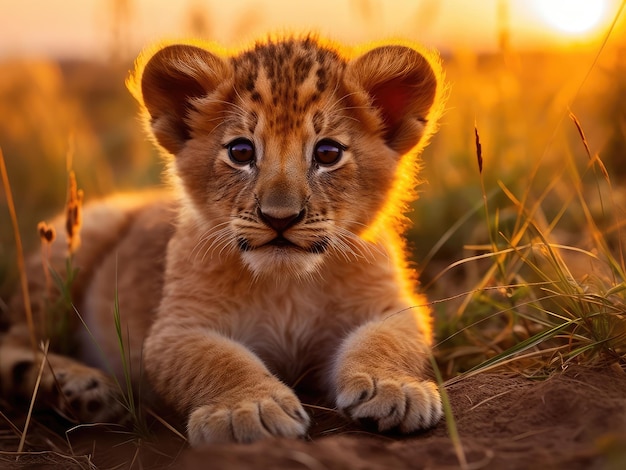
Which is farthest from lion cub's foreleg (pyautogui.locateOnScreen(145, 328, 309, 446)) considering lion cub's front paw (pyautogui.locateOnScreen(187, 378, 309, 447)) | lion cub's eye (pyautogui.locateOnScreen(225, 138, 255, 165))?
lion cub's eye (pyautogui.locateOnScreen(225, 138, 255, 165))

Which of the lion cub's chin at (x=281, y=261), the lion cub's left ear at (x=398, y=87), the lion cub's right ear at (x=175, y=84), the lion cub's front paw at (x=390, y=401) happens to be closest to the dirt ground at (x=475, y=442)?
the lion cub's front paw at (x=390, y=401)

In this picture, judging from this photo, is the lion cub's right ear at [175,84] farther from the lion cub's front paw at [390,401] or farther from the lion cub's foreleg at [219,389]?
the lion cub's front paw at [390,401]

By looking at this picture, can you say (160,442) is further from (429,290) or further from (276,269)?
(429,290)

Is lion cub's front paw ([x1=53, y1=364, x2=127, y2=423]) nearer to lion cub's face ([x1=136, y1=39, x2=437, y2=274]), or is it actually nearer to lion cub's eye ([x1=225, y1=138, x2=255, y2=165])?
lion cub's face ([x1=136, y1=39, x2=437, y2=274])

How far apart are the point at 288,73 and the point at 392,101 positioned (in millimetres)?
533

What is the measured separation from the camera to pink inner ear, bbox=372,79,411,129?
3406mm

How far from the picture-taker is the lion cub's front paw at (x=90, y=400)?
134 inches

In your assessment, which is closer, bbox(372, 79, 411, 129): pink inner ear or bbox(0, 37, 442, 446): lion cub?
bbox(0, 37, 442, 446): lion cub

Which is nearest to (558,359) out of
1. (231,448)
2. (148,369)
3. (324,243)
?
(324,243)

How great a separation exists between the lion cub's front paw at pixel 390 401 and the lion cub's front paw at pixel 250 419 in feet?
0.62

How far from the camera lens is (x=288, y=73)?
10.5 ft

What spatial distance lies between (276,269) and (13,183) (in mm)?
4758


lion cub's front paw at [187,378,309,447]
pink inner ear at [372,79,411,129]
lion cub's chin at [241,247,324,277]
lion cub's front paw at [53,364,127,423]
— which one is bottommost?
lion cub's front paw at [53,364,127,423]

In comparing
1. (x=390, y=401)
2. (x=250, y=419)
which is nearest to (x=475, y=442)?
(x=390, y=401)
